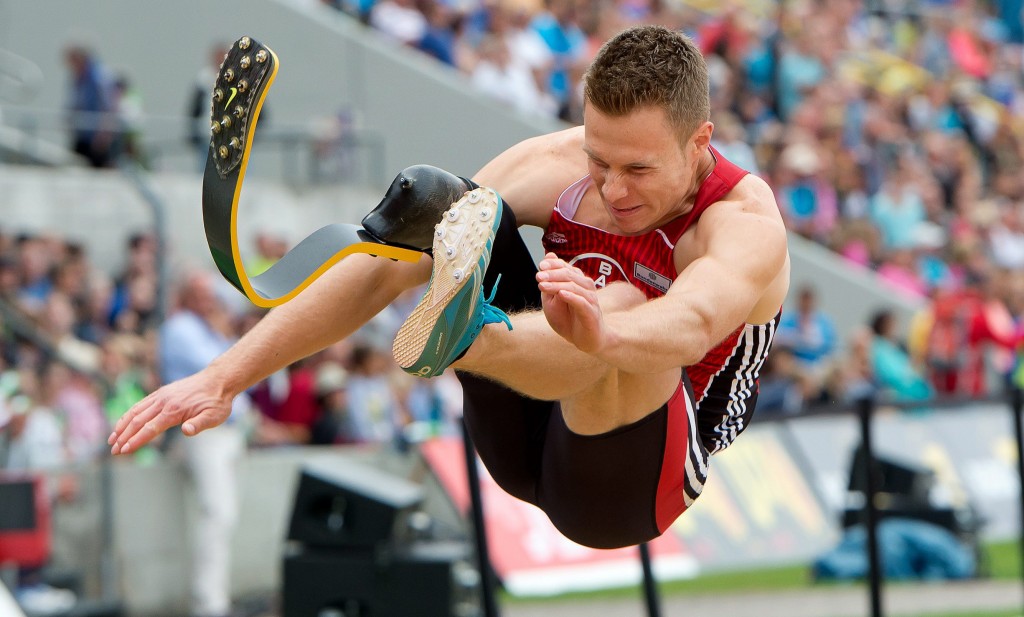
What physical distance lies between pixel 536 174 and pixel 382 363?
16.2 ft

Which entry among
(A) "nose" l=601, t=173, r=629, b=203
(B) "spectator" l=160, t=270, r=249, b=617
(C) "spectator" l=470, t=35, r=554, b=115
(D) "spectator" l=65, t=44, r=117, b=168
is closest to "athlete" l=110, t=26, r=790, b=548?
(A) "nose" l=601, t=173, r=629, b=203

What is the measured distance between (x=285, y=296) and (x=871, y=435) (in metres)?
3.18

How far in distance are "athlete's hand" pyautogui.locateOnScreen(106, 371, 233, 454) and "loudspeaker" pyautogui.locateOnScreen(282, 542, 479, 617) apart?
2.94 m

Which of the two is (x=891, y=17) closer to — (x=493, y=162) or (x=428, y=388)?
(x=428, y=388)

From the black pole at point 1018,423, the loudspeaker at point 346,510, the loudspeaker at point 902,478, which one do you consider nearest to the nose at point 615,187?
the black pole at point 1018,423

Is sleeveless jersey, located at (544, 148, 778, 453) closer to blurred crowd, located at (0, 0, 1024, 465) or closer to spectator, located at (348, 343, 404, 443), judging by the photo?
blurred crowd, located at (0, 0, 1024, 465)

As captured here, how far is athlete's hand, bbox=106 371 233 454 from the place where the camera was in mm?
3555

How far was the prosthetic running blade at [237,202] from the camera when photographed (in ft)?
10.6

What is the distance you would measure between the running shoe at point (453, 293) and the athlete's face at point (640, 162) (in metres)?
0.33

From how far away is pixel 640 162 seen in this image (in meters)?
3.39

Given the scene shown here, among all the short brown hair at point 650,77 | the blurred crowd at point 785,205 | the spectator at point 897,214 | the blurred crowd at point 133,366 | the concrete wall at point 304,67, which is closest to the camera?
the short brown hair at point 650,77

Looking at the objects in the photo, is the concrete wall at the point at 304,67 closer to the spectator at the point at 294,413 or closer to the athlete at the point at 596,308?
the spectator at the point at 294,413

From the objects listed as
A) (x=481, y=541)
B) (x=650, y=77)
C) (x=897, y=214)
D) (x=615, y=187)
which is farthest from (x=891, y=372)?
(x=650, y=77)

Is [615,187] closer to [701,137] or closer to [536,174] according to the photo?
[701,137]
